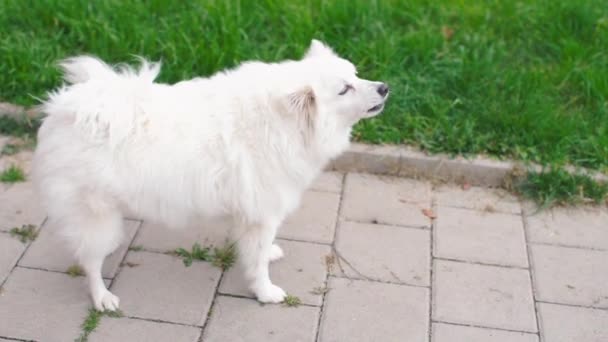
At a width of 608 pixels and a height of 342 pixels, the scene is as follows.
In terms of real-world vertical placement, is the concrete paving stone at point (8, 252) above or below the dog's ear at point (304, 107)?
below

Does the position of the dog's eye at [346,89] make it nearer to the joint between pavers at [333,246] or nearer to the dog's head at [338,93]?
the dog's head at [338,93]

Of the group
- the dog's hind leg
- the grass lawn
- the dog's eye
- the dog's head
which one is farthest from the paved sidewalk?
the dog's eye

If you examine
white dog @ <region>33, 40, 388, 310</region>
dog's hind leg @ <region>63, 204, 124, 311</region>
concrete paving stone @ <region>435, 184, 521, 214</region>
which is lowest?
concrete paving stone @ <region>435, 184, 521, 214</region>

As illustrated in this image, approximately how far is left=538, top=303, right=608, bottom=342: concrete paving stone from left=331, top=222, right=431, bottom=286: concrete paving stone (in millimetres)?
612

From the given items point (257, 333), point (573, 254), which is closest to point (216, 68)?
point (257, 333)

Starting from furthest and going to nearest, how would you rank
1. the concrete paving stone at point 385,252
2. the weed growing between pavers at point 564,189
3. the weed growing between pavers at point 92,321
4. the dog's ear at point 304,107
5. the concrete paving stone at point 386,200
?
the weed growing between pavers at point 564,189
the concrete paving stone at point 386,200
the concrete paving stone at point 385,252
the weed growing between pavers at point 92,321
the dog's ear at point 304,107

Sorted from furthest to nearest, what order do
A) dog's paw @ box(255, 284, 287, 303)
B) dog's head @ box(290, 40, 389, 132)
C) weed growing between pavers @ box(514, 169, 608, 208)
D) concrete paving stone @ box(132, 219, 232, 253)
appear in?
1. weed growing between pavers @ box(514, 169, 608, 208)
2. concrete paving stone @ box(132, 219, 232, 253)
3. dog's paw @ box(255, 284, 287, 303)
4. dog's head @ box(290, 40, 389, 132)

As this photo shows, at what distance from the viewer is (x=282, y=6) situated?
540 cm

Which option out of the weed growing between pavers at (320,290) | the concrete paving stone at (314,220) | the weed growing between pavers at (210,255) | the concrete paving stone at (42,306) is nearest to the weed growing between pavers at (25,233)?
the concrete paving stone at (42,306)

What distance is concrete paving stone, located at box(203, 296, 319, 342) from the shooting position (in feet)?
11.3

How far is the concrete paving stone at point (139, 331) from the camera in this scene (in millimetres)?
3385

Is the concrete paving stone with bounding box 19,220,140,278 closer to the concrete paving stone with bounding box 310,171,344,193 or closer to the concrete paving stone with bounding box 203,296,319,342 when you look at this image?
the concrete paving stone with bounding box 203,296,319,342

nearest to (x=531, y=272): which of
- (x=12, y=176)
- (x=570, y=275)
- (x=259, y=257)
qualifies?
(x=570, y=275)

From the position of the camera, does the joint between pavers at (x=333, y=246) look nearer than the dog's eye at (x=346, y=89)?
No
